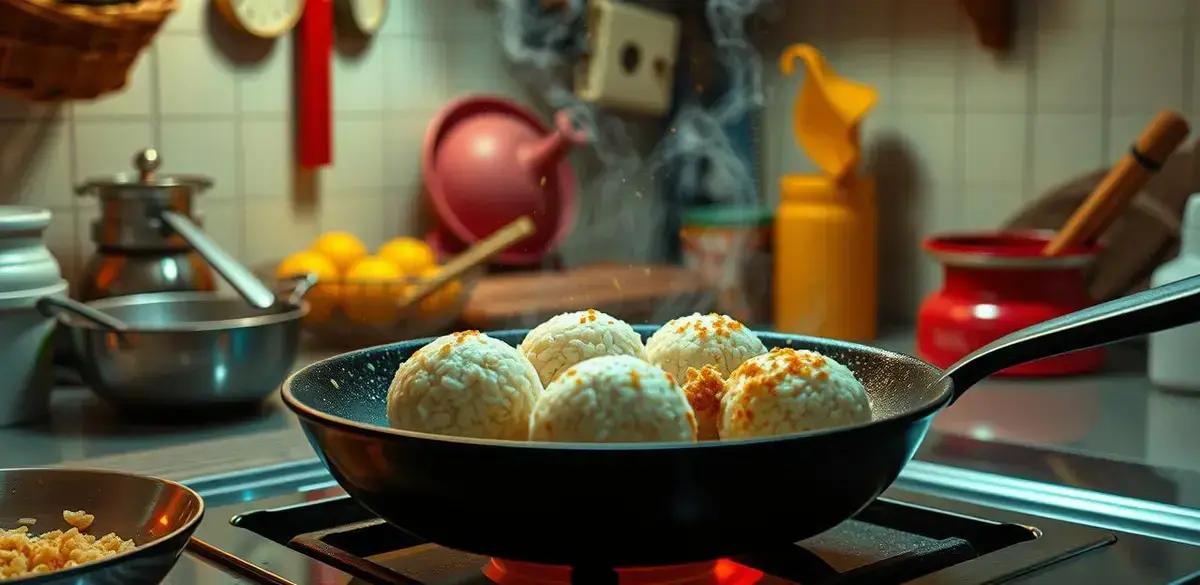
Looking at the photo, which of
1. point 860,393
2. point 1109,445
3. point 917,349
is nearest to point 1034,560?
point 860,393

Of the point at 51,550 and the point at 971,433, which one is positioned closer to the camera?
the point at 51,550

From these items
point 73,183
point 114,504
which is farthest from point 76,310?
point 114,504

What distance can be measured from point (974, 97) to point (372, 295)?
0.83 metres

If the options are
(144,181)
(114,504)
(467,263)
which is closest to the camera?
(114,504)

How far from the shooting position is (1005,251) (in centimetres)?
167

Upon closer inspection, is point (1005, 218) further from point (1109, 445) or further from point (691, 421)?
point (691, 421)

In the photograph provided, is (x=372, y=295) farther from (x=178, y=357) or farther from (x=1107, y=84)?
(x=1107, y=84)

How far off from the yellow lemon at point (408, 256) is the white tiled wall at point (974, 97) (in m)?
0.64

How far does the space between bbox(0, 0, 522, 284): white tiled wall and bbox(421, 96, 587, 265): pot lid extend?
6 cm

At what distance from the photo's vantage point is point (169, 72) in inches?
71.7

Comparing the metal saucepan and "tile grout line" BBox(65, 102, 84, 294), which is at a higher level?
"tile grout line" BBox(65, 102, 84, 294)

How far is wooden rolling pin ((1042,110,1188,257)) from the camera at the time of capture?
156 centimetres

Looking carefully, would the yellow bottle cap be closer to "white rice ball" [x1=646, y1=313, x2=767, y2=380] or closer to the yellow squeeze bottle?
the yellow squeeze bottle

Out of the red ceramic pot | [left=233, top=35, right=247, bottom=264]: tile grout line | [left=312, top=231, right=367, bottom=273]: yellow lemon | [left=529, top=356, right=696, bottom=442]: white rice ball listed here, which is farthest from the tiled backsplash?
[left=529, top=356, right=696, bottom=442]: white rice ball
